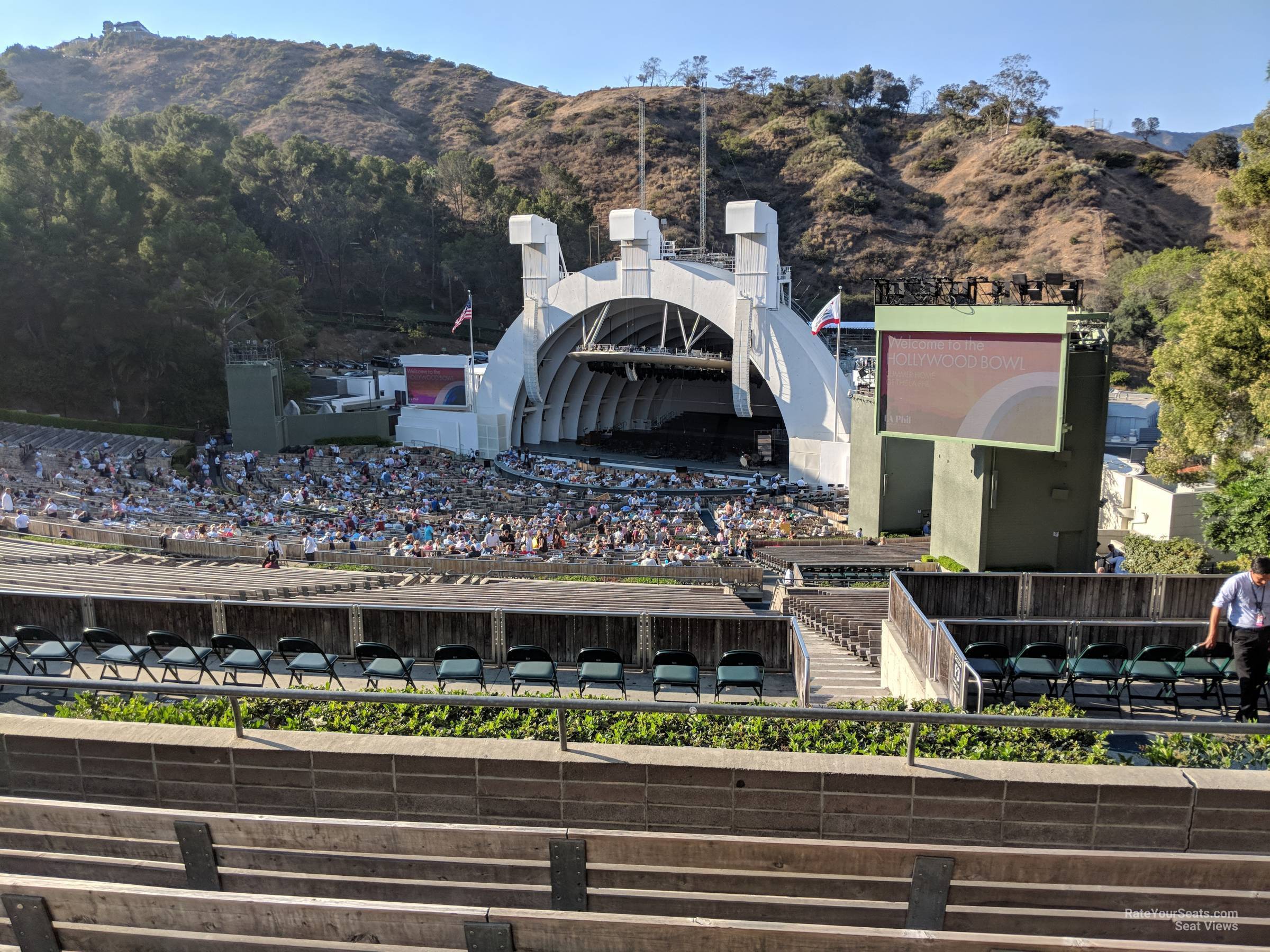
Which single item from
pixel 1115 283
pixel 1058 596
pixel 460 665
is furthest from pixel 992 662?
pixel 1115 283

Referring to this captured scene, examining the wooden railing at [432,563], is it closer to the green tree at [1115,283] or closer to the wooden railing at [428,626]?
the wooden railing at [428,626]

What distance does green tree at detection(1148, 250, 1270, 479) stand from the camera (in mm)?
16234

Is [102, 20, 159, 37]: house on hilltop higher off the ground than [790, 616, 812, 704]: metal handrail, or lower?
higher

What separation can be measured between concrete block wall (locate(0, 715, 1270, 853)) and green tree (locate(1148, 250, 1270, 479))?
13.6 meters

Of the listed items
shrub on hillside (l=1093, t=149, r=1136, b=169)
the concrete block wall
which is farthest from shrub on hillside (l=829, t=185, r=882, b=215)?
the concrete block wall

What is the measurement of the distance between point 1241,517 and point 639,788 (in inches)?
600

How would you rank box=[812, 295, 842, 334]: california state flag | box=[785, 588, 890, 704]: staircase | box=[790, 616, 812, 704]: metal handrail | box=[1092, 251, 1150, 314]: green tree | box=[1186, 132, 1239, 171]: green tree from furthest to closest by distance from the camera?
box=[1186, 132, 1239, 171]: green tree → box=[1092, 251, 1150, 314]: green tree → box=[812, 295, 842, 334]: california state flag → box=[785, 588, 890, 704]: staircase → box=[790, 616, 812, 704]: metal handrail

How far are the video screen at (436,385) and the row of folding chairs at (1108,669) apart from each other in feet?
125

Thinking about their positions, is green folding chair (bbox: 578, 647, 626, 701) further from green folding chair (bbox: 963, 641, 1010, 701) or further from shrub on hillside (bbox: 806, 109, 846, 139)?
shrub on hillside (bbox: 806, 109, 846, 139)

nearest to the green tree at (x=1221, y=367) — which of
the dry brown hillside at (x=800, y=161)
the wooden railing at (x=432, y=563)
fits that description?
the wooden railing at (x=432, y=563)

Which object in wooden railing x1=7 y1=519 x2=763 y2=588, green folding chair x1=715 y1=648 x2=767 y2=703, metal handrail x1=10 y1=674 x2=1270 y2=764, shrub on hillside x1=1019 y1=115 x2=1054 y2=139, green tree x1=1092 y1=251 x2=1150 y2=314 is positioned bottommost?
wooden railing x1=7 y1=519 x2=763 y2=588

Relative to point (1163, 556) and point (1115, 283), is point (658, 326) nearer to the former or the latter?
point (1163, 556)

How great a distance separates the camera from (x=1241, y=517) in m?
15.5

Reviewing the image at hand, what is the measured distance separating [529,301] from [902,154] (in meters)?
72.0
